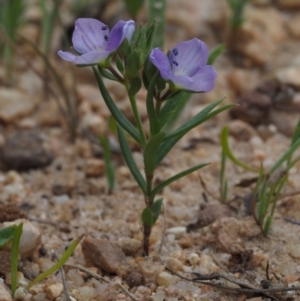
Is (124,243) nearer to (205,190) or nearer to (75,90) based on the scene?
(205,190)

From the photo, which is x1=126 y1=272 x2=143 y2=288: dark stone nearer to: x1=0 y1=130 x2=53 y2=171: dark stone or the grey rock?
the grey rock

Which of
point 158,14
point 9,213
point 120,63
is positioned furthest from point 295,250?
point 158,14

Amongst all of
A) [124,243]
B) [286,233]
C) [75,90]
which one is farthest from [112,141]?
[286,233]

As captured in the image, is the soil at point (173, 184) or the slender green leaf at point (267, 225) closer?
the soil at point (173, 184)

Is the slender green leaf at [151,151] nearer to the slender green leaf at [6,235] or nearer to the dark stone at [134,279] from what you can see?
the dark stone at [134,279]

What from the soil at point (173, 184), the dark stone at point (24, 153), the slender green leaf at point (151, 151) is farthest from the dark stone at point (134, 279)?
the dark stone at point (24, 153)
